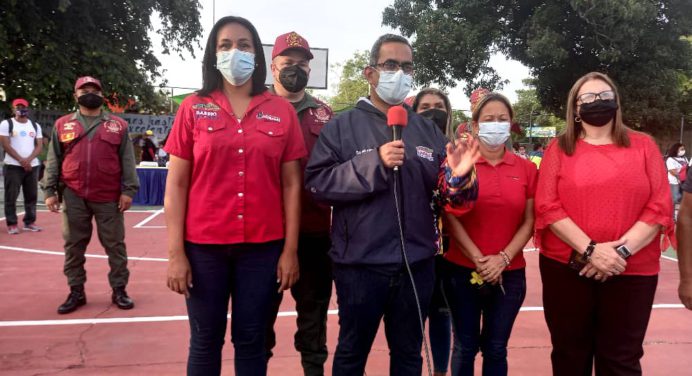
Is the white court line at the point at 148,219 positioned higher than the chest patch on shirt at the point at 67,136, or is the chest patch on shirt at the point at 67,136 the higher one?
the chest patch on shirt at the point at 67,136

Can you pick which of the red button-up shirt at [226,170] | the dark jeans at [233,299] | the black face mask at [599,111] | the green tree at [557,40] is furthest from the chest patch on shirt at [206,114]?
the green tree at [557,40]

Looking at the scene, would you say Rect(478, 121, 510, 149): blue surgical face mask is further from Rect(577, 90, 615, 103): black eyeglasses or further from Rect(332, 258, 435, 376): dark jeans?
Rect(332, 258, 435, 376): dark jeans

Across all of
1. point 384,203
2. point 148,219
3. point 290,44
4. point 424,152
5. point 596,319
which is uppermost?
point 290,44

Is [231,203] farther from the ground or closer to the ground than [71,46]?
closer to the ground

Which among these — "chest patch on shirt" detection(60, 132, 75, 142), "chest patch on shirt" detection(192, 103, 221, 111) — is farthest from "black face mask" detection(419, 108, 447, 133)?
"chest patch on shirt" detection(60, 132, 75, 142)

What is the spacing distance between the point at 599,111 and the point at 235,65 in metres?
1.90

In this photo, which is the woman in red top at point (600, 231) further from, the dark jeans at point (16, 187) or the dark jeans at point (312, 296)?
the dark jeans at point (16, 187)

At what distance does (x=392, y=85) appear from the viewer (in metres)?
2.55

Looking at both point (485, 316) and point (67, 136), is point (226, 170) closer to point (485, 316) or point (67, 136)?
point (485, 316)

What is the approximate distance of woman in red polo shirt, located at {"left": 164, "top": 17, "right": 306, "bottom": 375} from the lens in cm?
245

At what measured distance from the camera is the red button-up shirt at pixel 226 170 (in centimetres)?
244

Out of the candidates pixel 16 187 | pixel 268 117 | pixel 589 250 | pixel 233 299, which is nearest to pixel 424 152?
pixel 268 117

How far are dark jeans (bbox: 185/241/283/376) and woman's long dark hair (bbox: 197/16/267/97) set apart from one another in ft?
2.66

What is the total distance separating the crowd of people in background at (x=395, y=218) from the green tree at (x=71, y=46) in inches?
568
